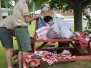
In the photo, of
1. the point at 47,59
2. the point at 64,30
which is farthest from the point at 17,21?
the point at 64,30

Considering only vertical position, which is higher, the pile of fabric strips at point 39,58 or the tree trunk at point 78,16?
the tree trunk at point 78,16

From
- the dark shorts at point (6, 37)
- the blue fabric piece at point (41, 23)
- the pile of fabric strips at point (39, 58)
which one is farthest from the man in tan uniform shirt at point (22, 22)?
the blue fabric piece at point (41, 23)

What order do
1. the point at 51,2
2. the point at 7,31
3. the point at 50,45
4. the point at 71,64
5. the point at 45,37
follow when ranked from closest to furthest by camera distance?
1. the point at 7,31
2. the point at 45,37
3. the point at 71,64
4. the point at 50,45
5. the point at 51,2

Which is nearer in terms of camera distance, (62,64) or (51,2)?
(62,64)

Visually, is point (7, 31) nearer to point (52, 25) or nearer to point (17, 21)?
point (17, 21)

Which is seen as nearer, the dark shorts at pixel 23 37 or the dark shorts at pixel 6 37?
the dark shorts at pixel 23 37

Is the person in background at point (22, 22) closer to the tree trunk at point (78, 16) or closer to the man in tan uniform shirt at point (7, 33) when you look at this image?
the man in tan uniform shirt at point (7, 33)

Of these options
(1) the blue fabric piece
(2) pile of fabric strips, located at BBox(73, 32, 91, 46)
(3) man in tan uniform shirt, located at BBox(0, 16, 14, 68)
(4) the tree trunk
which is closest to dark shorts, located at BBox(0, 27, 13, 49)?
(3) man in tan uniform shirt, located at BBox(0, 16, 14, 68)

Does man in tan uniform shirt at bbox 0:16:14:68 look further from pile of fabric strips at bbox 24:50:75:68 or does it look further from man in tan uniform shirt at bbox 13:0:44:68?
pile of fabric strips at bbox 24:50:75:68

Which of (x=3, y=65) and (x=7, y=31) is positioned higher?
(x=7, y=31)

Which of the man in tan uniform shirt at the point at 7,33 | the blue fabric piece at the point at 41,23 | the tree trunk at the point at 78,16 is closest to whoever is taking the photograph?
the man in tan uniform shirt at the point at 7,33

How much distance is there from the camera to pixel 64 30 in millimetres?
6945

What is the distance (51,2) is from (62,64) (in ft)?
7.56

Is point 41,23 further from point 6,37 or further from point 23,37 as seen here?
point 23,37
